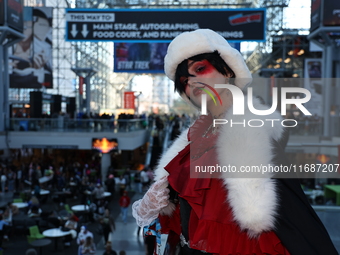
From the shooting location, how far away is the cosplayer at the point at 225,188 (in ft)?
3.77

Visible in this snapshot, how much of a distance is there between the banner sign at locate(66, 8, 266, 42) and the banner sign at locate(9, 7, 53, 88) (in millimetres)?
17101

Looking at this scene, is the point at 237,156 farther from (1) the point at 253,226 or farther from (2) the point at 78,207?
(2) the point at 78,207

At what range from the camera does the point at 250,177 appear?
1.20 meters

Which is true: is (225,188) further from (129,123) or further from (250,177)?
(129,123)

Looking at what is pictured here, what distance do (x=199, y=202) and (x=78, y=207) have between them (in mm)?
11858

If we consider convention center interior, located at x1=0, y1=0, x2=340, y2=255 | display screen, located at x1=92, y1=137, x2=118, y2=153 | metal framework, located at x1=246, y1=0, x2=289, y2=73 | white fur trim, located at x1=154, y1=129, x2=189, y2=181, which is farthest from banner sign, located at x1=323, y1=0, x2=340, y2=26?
metal framework, located at x1=246, y1=0, x2=289, y2=73

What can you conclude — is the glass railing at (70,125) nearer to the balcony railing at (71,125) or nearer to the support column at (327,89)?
the balcony railing at (71,125)

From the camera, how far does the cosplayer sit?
115 centimetres

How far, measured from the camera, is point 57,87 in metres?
39.5

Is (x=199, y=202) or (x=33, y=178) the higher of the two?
(x=199, y=202)

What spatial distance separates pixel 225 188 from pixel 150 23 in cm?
1264

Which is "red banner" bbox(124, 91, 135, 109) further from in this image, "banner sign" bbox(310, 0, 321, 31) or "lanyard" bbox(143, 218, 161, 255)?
"lanyard" bbox(143, 218, 161, 255)

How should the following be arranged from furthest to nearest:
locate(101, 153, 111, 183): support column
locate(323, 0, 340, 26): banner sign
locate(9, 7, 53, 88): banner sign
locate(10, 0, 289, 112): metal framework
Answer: locate(10, 0, 289, 112): metal framework → locate(9, 7, 53, 88): banner sign → locate(101, 153, 111, 183): support column → locate(323, 0, 340, 26): banner sign

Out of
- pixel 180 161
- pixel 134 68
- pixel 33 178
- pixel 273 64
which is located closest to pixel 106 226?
pixel 33 178
